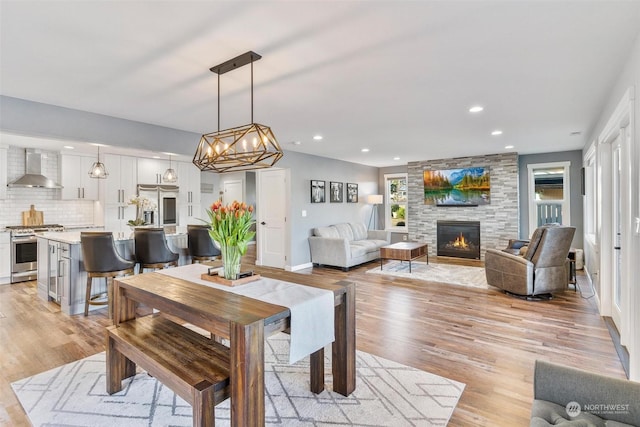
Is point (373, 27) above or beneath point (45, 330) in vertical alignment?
above

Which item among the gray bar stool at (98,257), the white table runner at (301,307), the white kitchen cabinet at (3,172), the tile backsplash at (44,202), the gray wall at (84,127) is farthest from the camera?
the tile backsplash at (44,202)

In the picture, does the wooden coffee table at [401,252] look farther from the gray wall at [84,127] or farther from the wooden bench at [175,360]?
the wooden bench at [175,360]

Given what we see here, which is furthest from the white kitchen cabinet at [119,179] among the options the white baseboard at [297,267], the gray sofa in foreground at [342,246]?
the gray sofa in foreground at [342,246]

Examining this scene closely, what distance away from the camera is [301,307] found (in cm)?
185

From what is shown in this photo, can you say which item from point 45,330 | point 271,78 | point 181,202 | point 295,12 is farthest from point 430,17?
point 181,202

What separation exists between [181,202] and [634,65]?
7.74 meters

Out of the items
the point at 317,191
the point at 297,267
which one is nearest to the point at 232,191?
the point at 317,191

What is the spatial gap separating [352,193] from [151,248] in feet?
17.4

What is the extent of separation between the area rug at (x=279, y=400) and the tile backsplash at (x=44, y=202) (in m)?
4.99

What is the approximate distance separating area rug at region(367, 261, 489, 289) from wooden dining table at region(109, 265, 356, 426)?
366 cm

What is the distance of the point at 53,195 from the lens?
21.1 feet

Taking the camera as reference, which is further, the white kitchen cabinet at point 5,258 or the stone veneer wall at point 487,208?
the stone veneer wall at point 487,208

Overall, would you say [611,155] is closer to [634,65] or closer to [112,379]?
[634,65]

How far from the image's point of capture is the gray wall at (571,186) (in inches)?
263
